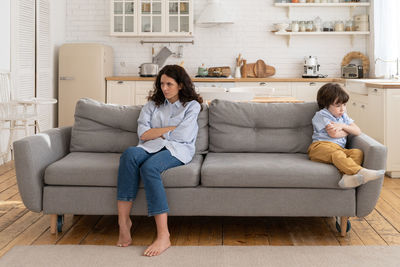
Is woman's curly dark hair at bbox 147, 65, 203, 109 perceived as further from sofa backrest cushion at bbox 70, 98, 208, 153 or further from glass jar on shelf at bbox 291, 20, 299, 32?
glass jar on shelf at bbox 291, 20, 299, 32

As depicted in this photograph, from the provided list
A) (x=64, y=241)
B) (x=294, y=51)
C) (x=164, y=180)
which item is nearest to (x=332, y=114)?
(x=164, y=180)

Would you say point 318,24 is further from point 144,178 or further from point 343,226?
point 144,178

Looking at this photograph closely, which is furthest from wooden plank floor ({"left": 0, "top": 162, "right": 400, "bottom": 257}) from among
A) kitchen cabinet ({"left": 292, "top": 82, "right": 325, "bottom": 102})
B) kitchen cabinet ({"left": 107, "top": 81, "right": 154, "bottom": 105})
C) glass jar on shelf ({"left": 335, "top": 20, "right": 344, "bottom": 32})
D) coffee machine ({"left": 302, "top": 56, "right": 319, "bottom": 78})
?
glass jar on shelf ({"left": 335, "top": 20, "right": 344, "bottom": 32})

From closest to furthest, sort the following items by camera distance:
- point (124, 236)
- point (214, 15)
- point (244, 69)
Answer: point (124, 236), point (214, 15), point (244, 69)

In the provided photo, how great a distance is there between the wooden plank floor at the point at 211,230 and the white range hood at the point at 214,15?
4.20 meters

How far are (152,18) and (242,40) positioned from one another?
1387 millimetres

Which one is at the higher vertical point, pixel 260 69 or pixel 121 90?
pixel 260 69

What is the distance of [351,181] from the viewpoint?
9.50 ft

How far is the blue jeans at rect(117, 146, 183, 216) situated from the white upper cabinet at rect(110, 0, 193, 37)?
4836mm

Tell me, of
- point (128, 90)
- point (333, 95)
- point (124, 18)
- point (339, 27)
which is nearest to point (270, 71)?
point (339, 27)

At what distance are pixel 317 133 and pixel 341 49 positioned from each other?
4.73m

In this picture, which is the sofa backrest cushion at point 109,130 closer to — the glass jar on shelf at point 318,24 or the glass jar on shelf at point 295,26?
the glass jar on shelf at point 295,26

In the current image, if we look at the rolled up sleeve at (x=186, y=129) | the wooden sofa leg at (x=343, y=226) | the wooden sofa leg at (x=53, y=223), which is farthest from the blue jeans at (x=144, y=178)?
the wooden sofa leg at (x=343, y=226)

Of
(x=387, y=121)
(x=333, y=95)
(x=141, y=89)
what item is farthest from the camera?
(x=141, y=89)
